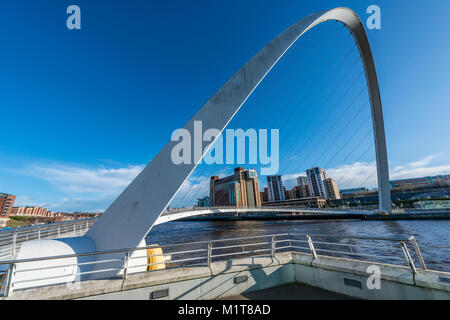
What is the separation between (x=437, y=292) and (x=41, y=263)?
7.09 m

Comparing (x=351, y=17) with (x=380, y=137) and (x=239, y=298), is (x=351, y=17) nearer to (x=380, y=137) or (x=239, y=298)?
(x=380, y=137)

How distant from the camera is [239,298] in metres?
3.60

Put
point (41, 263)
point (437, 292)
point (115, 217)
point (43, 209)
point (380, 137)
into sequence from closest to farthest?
point (437, 292) < point (41, 263) < point (115, 217) < point (380, 137) < point (43, 209)

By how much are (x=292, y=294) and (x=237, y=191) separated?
3071 inches

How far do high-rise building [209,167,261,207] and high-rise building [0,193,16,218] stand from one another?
7875 centimetres

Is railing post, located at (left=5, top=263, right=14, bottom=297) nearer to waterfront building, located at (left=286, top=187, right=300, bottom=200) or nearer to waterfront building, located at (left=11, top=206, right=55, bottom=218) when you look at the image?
waterfront building, located at (left=286, top=187, right=300, bottom=200)

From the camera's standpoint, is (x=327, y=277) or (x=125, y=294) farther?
(x=327, y=277)

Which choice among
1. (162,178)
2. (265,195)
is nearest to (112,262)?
(162,178)

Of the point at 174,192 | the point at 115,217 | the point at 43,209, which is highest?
the point at 174,192

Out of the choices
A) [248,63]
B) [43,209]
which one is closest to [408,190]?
[248,63]

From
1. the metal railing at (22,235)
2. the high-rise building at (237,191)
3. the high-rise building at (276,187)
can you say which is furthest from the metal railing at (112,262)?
the high-rise building at (276,187)

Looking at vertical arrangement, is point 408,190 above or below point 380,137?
below
